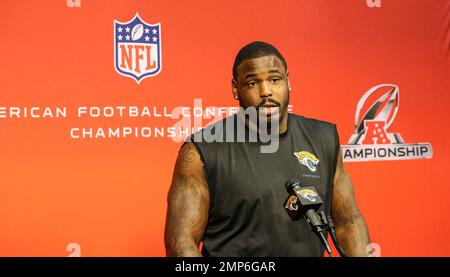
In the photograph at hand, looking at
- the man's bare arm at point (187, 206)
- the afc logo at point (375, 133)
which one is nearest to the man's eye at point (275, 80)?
the man's bare arm at point (187, 206)

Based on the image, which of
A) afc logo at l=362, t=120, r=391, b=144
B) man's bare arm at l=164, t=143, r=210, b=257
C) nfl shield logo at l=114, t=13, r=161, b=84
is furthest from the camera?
afc logo at l=362, t=120, r=391, b=144

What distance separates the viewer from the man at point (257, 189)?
194 cm

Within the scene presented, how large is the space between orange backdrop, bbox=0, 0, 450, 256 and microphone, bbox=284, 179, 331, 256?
113cm

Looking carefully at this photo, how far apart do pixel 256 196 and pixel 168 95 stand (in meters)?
0.88

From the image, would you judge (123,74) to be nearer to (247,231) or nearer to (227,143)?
(227,143)

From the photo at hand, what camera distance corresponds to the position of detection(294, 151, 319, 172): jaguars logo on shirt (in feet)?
6.64

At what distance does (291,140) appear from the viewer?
6.91ft

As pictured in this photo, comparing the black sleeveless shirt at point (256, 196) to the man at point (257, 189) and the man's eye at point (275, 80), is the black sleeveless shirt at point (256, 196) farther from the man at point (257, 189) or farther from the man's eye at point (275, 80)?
the man's eye at point (275, 80)

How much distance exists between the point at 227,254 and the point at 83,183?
0.88 m

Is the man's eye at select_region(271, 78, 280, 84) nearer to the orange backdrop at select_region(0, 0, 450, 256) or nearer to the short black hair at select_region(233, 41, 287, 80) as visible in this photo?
the short black hair at select_region(233, 41, 287, 80)

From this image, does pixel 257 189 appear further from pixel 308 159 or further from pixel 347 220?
pixel 347 220

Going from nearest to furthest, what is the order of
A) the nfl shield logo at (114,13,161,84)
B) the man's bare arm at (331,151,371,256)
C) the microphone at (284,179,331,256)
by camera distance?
the microphone at (284,179,331,256)
the man's bare arm at (331,151,371,256)
the nfl shield logo at (114,13,161,84)

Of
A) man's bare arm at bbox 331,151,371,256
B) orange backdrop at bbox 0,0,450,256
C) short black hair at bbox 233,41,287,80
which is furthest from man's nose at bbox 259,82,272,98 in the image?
orange backdrop at bbox 0,0,450,256

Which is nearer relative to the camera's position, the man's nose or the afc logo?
the man's nose
